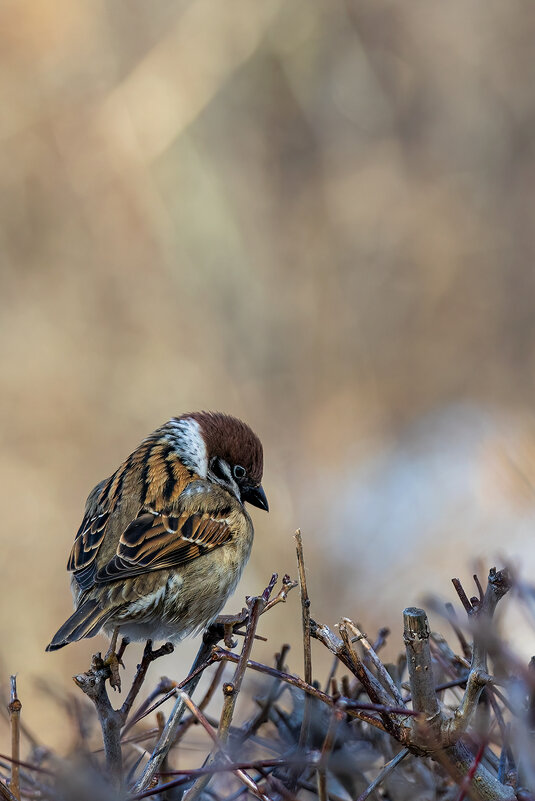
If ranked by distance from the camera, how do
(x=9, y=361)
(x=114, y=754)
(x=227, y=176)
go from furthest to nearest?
(x=227, y=176) → (x=9, y=361) → (x=114, y=754)

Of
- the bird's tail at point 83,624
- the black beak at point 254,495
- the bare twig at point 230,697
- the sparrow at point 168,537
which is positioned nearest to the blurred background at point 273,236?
the black beak at point 254,495

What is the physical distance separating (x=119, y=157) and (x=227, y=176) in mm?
655

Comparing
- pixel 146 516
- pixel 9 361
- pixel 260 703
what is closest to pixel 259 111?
pixel 9 361

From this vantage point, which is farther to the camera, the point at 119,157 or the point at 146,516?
the point at 119,157

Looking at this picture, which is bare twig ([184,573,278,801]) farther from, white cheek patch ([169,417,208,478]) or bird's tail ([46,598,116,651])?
white cheek patch ([169,417,208,478])

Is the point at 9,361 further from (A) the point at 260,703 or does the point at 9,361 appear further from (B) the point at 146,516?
(A) the point at 260,703

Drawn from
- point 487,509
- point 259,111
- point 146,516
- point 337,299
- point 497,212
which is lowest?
point 146,516

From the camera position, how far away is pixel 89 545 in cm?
259

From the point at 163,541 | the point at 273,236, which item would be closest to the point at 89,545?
the point at 163,541

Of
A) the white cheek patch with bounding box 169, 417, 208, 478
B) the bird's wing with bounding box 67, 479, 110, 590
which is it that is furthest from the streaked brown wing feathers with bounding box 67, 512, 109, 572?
the white cheek patch with bounding box 169, 417, 208, 478

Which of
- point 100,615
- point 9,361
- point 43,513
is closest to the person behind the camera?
point 100,615

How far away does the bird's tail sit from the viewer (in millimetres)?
2217

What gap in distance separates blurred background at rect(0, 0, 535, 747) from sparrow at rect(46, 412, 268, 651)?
2311mm

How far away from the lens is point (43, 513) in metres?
5.10
